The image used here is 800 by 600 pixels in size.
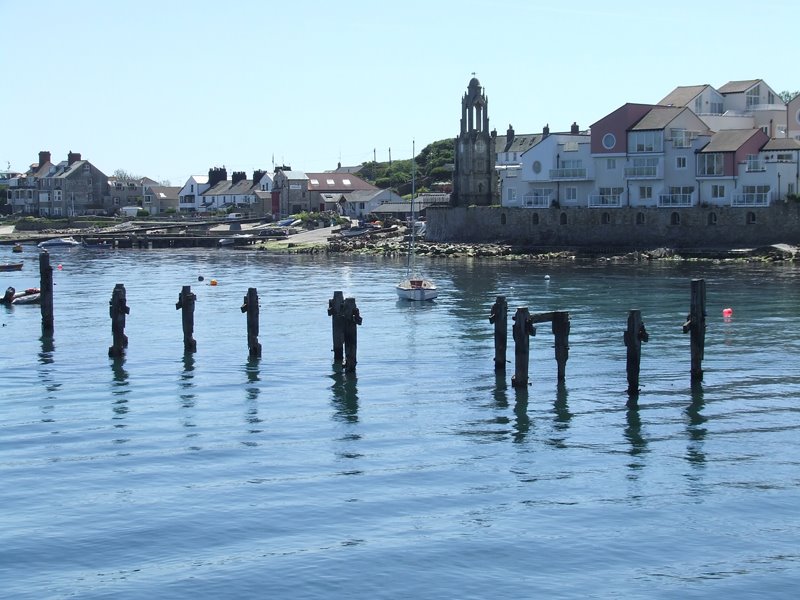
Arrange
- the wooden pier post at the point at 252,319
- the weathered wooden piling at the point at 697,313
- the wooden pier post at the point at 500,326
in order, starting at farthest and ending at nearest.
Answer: the wooden pier post at the point at 252,319 < the wooden pier post at the point at 500,326 < the weathered wooden piling at the point at 697,313

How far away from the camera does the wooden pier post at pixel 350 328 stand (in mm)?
37125

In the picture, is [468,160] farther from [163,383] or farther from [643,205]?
[163,383]

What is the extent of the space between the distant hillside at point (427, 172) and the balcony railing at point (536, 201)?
165ft

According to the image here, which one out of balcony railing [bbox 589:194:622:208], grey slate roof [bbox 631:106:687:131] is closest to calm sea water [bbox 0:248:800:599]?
grey slate roof [bbox 631:106:687:131]

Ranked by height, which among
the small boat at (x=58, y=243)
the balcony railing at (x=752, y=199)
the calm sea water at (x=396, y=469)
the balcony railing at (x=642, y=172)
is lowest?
the calm sea water at (x=396, y=469)

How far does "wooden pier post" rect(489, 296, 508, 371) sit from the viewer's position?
35.6 meters

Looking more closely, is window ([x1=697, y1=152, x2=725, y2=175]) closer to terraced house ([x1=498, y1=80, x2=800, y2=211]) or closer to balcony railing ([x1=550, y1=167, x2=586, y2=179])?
terraced house ([x1=498, y1=80, x2=800, y2=211])

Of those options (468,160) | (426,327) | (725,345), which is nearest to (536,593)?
(725,345)

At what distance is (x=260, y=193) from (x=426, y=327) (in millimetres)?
128417

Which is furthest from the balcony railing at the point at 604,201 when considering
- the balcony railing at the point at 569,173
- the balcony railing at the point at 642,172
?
the balcony railing at the point at 642,172

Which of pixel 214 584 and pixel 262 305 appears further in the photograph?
pixel 262 305

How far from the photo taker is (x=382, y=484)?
2517cm

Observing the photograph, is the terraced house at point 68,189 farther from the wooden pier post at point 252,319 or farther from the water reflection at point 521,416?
the water reflection at point 521,416

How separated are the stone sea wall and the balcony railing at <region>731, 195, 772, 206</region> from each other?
23.0 inches
